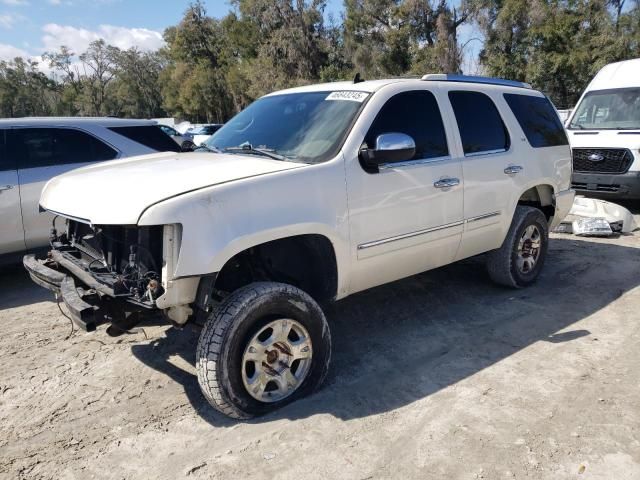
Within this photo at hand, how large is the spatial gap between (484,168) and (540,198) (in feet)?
4.23

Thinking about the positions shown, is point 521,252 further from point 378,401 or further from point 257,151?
point 257,151

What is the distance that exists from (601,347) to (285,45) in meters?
39.9

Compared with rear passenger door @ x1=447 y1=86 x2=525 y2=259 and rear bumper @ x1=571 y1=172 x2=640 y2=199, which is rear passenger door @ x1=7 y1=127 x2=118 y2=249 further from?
rear bumper @ x1=571 y1=172 x2=640 y2=199

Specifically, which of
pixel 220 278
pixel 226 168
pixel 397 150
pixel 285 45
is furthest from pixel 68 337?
pixel 285 45

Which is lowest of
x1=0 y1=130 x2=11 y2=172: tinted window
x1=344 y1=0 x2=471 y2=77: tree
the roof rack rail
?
x1=0 y1=130 x2=11 y2=172: tinted window

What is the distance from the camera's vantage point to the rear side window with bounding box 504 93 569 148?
516 centimetres

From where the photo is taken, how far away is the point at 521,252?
5.34 m

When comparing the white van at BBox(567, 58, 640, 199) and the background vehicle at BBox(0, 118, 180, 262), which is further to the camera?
the white van at BBox(567, 58, 640, 199)

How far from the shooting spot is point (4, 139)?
5723mm

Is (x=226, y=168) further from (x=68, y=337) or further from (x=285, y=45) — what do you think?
(x=285, y=45)

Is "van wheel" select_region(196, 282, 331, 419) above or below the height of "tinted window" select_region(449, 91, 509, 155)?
below

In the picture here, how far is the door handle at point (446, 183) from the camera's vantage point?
4125 mm

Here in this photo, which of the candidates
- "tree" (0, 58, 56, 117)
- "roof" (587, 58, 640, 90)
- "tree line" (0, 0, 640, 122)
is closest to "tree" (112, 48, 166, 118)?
"tree line" (0, 0, 640, 122)

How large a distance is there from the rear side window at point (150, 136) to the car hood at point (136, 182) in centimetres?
271
